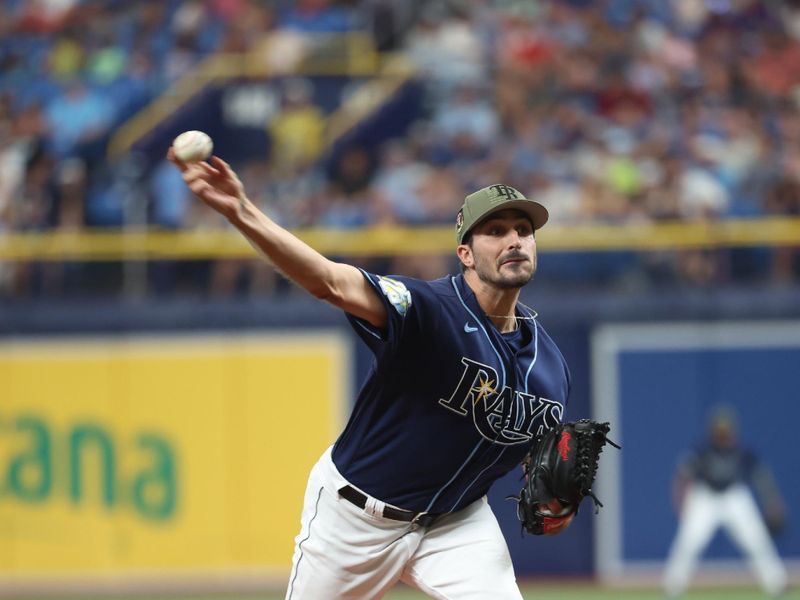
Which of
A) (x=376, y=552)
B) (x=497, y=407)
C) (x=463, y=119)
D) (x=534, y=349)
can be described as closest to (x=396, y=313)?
(x=497, y=407)

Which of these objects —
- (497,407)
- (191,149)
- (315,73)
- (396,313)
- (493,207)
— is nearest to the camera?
(191,149)

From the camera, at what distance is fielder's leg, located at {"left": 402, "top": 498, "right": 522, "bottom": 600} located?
4613 mm

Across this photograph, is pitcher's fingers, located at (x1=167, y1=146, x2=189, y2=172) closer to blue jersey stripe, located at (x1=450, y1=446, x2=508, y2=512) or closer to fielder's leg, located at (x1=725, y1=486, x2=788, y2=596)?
blue jersey stripe, located at (x1=450, y1=446, x2=508, y2=512)

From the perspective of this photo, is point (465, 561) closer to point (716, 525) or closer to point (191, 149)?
point (191, 149)

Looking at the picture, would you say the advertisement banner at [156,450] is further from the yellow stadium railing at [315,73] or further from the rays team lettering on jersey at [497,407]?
the rays team lettering on jersey at [497,407]

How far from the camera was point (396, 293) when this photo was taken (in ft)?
14.1

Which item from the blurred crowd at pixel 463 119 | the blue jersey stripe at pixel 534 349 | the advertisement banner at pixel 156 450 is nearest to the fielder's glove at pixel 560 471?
the blue jersey stripe at pixel 534 349

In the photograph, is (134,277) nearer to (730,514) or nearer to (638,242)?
(638,242)

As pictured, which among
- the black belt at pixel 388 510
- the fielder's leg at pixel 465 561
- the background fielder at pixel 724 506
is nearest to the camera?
the fielder's leg at pixel 465 561

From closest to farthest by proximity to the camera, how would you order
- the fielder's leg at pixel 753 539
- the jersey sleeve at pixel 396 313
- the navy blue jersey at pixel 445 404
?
the jersey sleeve at pixel 396 313, the navy blue jersey at pixel 445 404, the fielder's leg at pixel 753 539

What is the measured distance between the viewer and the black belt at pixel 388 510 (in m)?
4.71

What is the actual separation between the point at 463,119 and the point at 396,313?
8310 mm

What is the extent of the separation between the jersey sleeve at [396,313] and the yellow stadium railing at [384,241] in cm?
654

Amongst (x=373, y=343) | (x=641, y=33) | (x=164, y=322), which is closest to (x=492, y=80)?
(x=641, y=33)
